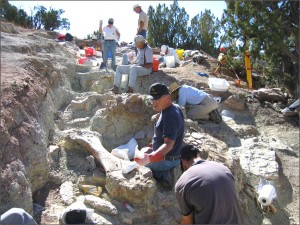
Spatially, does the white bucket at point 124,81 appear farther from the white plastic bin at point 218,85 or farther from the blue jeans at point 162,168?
the blue jeans at point 162,168

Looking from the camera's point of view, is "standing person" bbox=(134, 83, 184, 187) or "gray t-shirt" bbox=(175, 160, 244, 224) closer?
"gray t-shirt" bbox=(175, 160, 244, 224)

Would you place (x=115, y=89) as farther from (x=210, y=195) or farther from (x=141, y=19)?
(x=210, y=195)

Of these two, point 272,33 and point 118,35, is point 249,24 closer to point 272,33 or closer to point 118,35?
point 272,33

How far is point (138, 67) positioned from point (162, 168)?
10.8 ft

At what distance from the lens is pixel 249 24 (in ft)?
25.3

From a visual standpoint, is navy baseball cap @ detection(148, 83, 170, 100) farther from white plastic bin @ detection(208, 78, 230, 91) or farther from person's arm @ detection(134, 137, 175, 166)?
white plastic bin @ detection(208, 78, 230, 91)

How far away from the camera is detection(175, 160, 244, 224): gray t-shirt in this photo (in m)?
2.54

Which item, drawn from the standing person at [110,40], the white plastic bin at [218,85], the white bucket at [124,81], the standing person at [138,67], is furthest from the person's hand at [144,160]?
the standing person at [110,40]

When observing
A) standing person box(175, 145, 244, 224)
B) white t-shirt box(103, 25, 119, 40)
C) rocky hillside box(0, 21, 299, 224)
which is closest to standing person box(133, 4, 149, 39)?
white t-shirt box(103, 25, 119, 40)

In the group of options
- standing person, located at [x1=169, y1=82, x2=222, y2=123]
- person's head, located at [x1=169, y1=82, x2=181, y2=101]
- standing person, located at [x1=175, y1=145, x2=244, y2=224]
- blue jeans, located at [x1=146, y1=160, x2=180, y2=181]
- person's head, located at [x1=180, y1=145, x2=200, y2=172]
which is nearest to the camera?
standing person, located at [x1=175, y1=145, x2=244, y2=224]

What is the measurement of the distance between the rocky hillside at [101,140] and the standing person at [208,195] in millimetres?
993

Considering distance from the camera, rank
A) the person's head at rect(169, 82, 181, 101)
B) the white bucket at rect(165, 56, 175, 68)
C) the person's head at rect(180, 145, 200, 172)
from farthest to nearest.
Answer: the white bucket at rect(165, 56, 175, 68) → the person's head at rect(169, 82, 181, 101) → the person's head at rect(180, 145, 200, 172)

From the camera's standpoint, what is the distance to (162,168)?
3.95 meters

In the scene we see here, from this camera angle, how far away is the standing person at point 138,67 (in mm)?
6531
